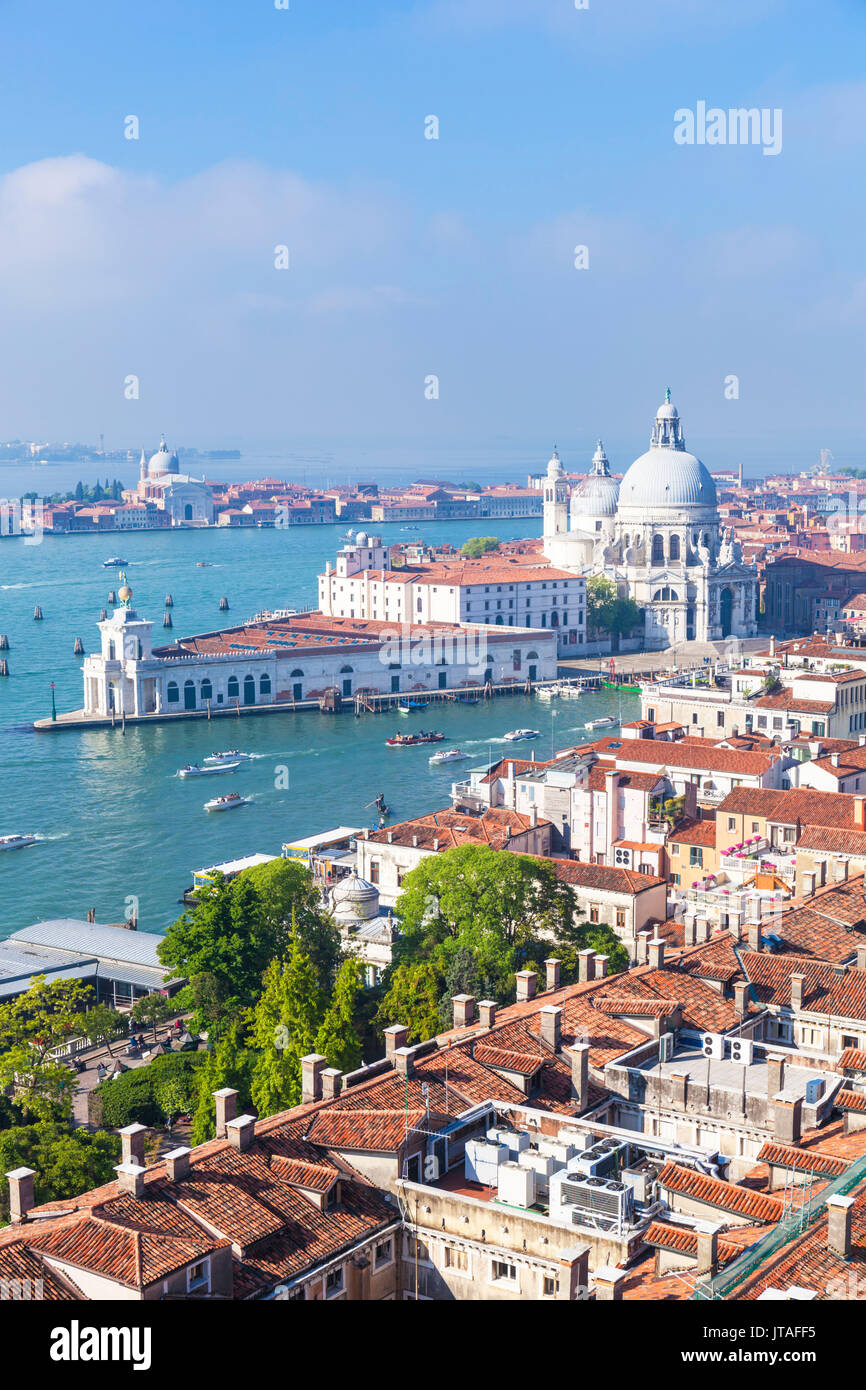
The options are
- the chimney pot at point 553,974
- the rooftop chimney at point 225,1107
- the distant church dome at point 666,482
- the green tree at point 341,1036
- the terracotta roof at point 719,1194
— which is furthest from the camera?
the distant church dome at point 666,482

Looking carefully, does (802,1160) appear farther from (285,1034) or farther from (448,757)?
(448,757)

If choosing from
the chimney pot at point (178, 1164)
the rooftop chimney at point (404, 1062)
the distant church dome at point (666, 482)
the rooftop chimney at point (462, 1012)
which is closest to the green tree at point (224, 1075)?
the rooftop chimney at point (462, 1012)

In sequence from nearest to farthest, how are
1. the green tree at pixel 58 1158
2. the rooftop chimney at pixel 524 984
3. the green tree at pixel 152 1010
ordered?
the green tree at pixel 58 1158 < the rooftop chimney at pixel 524 984 < the green tree at pixel 152 1010

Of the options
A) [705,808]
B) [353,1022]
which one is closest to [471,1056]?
[353,1022]

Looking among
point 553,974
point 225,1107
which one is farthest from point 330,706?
point 225,1107

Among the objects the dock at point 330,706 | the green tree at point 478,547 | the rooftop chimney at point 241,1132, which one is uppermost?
the green tree at point 478,547

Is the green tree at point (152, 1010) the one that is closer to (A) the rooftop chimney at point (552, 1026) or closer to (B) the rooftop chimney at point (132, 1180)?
(A) the rooftop chimney at point (552, 1026)
